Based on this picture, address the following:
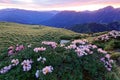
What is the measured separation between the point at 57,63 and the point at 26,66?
0.98 meters

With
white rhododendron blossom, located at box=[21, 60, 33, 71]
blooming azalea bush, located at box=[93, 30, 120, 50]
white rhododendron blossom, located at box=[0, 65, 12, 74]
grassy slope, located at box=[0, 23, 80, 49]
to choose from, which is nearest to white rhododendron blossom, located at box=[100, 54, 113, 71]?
white rhododendron blossom, located at box=[21, 60, 33, 71]

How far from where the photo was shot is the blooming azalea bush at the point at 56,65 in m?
7.86

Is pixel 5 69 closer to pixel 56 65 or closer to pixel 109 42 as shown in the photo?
pixel 56 65

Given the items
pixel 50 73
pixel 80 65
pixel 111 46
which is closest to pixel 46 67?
pixel 50 73

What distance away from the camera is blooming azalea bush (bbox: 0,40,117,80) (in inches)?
309

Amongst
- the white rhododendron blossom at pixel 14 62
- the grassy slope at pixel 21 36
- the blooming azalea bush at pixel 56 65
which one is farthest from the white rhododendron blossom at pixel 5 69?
the grassy slope at pixel 21 36

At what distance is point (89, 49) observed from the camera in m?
9.33

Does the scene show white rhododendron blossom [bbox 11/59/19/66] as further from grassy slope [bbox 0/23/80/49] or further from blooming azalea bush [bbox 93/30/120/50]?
grassy slope [bbox 0/23/80/49]

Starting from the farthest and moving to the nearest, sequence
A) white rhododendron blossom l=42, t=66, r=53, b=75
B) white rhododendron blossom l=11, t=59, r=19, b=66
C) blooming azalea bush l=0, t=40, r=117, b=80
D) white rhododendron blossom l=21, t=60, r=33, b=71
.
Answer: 1. white rhododendron blossom l=11, t=59, r=19, b=66
2. white rhododendron blossom l=21, t=60, r=33, b=71
3. blooming azalea bush l=0, t=40, r=117, b=80
4. white rhododendron blossom l=42, t=66, r=53, b=75

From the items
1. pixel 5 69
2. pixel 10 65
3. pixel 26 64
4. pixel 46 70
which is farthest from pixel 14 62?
pixel 46 70

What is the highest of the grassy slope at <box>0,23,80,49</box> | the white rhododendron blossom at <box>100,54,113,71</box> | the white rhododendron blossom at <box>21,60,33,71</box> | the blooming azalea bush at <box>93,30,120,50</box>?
the white rhododendron blossom at <box>21,60,33,71</box>

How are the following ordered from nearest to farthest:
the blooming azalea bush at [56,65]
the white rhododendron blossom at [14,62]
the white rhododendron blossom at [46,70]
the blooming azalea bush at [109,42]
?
the white rhododendron blossom at [46,70]
the blooming azalea bush at [56,65]
the white rhododendron blossom at [14,62]
the blooming azalea bush at [109,42]

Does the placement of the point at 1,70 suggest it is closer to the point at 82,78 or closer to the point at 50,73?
the point at 50,73

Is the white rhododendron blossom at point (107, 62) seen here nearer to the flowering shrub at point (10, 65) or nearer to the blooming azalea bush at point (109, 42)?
the flowering shrub at point (10, 65)
